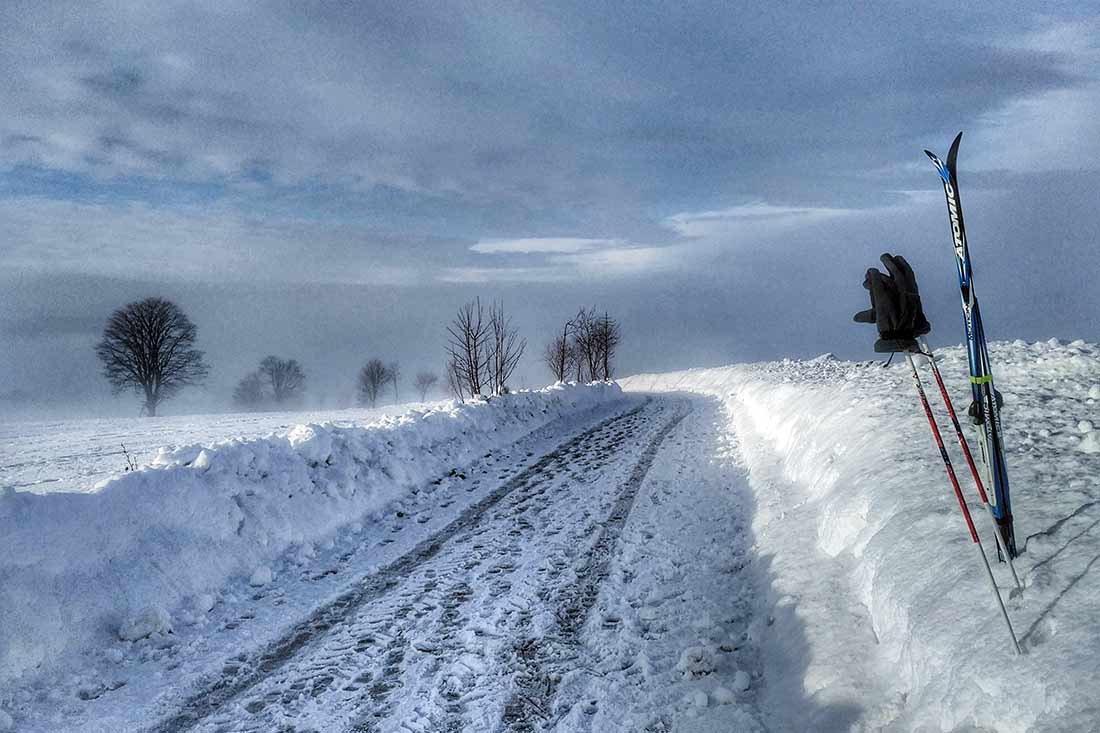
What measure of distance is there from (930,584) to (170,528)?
7.96 meters

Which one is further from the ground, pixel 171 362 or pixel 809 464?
pixel 171 362

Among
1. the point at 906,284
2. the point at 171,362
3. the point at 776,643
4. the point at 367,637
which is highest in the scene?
the point at 171,362

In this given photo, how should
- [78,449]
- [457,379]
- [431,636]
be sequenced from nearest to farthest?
[431,636], [78,449], [457,379]

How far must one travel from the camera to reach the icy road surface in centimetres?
450

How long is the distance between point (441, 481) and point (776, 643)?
769cm

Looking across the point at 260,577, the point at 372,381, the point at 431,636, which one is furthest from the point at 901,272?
the point at 372,381

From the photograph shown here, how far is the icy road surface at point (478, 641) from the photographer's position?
4504mm

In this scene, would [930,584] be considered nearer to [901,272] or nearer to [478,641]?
[901,272]

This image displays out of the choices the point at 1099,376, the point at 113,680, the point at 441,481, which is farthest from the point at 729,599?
the point at 1099,376

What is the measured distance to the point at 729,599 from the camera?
635cm

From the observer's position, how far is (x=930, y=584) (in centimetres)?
457

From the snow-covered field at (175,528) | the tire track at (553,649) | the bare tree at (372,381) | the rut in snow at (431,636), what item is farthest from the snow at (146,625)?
the bare tree at (372,381)

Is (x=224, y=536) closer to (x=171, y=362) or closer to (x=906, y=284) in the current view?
A: (x=906, y=284)

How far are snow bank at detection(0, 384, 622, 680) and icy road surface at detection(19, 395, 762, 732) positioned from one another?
52 centimetres
